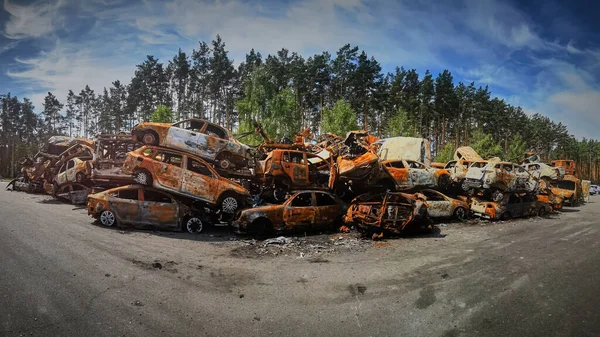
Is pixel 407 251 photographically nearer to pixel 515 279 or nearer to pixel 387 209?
pixel 387 209

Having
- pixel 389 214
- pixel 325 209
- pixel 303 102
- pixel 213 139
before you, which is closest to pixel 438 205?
pixel 389 214

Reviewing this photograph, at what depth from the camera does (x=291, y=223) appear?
909 cm

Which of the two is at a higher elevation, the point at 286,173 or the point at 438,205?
the point at 286,173

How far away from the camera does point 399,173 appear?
11.7 metres

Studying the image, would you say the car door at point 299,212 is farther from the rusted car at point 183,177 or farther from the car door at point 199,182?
the car door at point 199,182

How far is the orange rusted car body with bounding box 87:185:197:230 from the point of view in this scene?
875cm

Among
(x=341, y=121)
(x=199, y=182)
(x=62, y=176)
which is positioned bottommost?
(x=62, y=176)

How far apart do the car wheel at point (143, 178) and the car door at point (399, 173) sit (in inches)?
319

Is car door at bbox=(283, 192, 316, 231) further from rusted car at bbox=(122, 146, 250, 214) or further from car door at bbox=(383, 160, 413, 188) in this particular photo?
car door at bbox=(383, 160, 413, 188)

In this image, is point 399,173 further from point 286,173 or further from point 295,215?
point 295,215

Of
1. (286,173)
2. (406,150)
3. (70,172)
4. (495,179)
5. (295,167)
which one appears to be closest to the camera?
(286,173)

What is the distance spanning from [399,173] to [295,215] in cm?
483

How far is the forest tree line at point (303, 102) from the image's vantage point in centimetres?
Answer: 3238

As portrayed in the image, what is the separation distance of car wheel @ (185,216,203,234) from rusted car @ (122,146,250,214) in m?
0.63
